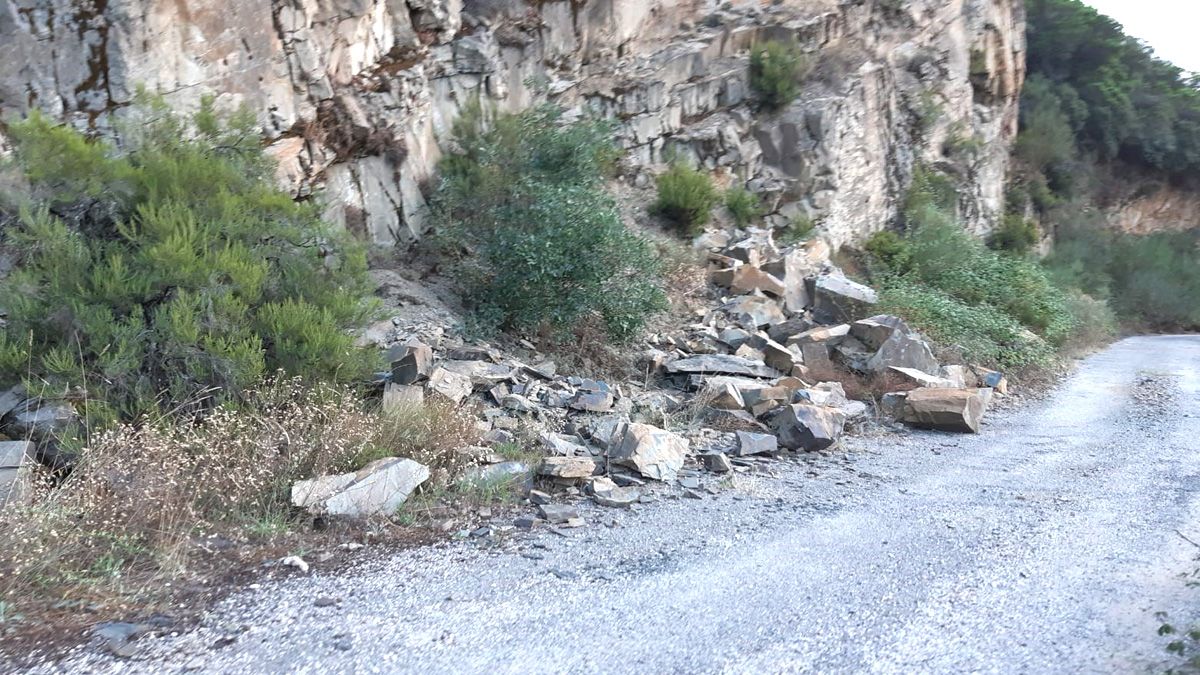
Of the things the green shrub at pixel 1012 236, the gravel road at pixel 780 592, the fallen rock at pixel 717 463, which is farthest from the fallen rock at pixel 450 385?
the green shrub at pixel 1012 236

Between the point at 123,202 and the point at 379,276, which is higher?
the point at 123,202

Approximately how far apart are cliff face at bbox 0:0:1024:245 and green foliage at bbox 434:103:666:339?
4.55 feet

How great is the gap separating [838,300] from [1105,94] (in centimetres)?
3339

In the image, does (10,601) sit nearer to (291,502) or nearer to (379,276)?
(291,502)

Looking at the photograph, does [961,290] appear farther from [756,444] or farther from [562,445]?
[562,445]

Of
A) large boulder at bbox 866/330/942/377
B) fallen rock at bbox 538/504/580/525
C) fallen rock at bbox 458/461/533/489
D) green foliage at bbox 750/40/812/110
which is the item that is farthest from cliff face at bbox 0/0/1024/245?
large boulder at bbox 866/330/942/377

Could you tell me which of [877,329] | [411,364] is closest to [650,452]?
[411,364]

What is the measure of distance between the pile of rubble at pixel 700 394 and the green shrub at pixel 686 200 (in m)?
1.79

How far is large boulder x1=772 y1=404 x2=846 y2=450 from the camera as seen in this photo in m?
8.21

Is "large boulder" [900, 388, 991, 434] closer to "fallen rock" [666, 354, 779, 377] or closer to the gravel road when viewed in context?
"fallen rock" [666, 354, 779, 377]

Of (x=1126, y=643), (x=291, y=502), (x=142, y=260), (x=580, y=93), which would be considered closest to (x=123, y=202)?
(x=142, y=260)

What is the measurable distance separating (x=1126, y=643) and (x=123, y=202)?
781cm

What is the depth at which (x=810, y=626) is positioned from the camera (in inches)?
163

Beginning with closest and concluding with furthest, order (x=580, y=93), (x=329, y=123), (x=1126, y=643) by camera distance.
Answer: (x=1126, y=643)
(x=329, y=123)
(x=580, y=93)
